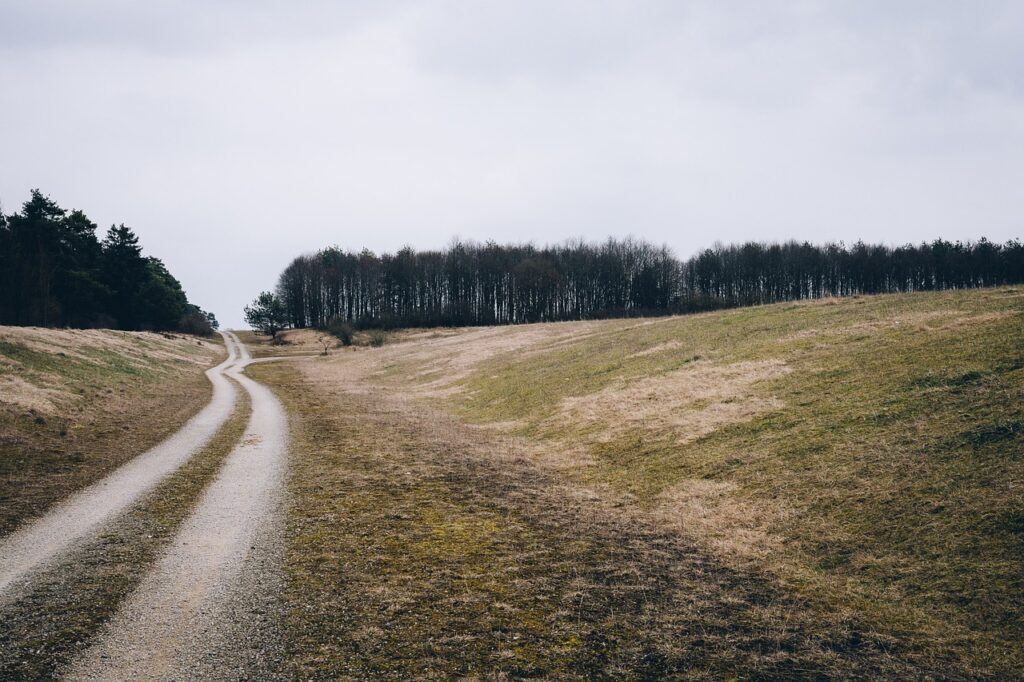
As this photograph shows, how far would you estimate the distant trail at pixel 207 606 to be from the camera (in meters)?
5.95

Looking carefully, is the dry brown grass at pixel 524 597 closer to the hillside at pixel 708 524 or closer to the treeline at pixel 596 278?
the hillside at pixel 708 524

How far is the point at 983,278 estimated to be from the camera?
107m

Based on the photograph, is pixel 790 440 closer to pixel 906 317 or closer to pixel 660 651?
pixel 660 651

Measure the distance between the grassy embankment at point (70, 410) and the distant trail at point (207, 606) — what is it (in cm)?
420

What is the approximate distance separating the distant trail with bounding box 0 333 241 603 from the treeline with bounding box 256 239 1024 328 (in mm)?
95477

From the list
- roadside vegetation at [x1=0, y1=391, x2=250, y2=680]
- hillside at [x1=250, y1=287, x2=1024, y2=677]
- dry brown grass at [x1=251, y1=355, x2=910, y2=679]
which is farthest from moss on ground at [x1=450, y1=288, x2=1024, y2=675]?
roadside vegetation at [x1=0, y1=391, x2=250, y2=680]

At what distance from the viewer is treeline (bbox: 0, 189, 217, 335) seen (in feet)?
216

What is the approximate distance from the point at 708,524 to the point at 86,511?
1385cm

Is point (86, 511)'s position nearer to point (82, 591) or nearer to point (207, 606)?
point (82, 591)

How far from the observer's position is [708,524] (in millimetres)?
10547

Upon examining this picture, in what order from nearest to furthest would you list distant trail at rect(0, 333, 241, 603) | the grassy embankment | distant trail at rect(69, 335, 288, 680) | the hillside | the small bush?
distant trail at rect(69, 335, 288, 680) → the hillside → distant trail at rect(0, 333, 241, 603) → the grassy embankment → the small bush

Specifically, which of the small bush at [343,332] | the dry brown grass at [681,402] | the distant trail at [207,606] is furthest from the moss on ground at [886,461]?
the small bush at [343,332]

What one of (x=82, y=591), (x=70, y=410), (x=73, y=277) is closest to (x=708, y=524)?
(x=82, y=591)

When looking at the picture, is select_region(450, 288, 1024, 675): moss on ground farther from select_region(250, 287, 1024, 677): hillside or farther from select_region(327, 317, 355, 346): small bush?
select_region(327, 317, 355, 346): small bush
